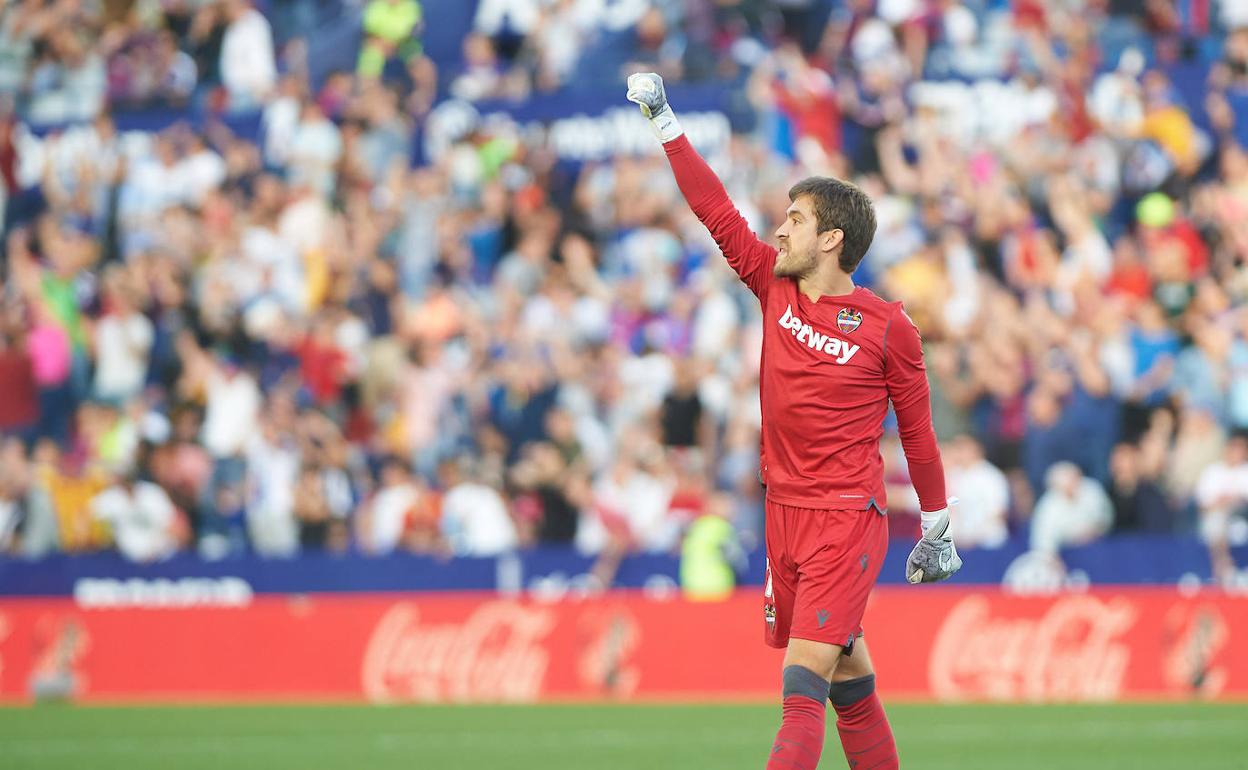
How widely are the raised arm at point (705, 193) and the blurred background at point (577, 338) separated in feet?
29.3

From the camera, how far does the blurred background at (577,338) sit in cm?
1673

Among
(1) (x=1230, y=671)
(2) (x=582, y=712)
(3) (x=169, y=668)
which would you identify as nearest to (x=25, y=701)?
(3) (x=169, y=668)

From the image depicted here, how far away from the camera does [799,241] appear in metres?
7.55

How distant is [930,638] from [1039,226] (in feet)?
15.5

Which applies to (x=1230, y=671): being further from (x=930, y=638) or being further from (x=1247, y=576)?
(x=930, y=638)

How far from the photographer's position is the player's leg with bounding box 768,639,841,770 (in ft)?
23.7

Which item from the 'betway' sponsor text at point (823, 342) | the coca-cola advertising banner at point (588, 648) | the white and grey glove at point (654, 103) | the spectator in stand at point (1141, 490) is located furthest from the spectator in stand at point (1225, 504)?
the white and grey glove at point (654, 103)

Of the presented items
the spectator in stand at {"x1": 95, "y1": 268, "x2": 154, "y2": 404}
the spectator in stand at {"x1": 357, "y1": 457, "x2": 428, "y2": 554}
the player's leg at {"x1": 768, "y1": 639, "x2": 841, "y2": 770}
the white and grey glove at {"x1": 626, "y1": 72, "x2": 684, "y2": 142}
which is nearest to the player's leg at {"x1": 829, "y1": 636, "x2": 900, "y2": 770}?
the player's leg at {"x1": 768, "y1": 639, "x2": 841, "y2": 770}

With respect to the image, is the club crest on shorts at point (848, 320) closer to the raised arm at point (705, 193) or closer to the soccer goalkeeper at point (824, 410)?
the soccer goalkeeper at point (824, 410)

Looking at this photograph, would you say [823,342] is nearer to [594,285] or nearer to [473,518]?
[473,518]

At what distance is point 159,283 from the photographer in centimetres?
2112

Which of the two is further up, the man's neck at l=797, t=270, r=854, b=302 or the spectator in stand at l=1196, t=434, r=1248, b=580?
the man's neck at l=797, t=270, r=854, b=302

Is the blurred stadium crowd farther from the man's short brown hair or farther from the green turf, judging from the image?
the man's short brown hair

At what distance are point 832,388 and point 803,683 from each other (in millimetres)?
1088
